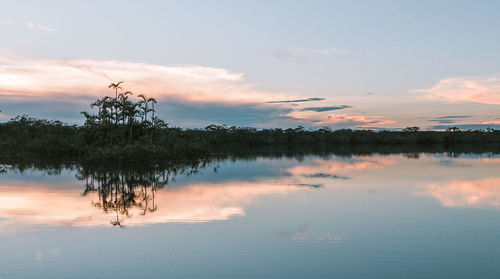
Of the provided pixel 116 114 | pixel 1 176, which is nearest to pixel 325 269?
pixel 1 176

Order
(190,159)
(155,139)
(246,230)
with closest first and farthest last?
(246,230) < (190,159) < (155,139)

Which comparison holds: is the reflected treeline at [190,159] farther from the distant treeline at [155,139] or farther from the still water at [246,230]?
the still water at [246,230]

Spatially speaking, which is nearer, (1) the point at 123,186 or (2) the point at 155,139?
(1) the point at 123,186

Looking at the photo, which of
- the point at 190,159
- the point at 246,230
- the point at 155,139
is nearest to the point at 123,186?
the point at 246,230

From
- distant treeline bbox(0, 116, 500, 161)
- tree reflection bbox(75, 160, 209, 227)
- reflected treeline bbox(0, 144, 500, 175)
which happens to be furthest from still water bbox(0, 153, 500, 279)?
distant treeline bbox(0, 116, 500, 161)

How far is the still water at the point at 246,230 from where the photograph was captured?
7.80 meters

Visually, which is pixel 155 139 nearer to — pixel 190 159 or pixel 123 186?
pixel 190 159

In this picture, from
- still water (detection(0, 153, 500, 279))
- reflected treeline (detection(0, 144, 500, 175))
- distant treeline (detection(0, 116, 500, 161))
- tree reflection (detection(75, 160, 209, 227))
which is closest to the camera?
still water (detection(0, 153, 500, 279))

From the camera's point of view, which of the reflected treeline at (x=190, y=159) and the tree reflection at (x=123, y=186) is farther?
the reflected treeline at (x=190, y=159)

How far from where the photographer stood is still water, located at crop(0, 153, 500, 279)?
25.6ft

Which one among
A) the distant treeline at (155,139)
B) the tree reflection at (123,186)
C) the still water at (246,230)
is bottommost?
the still water at (246,230)

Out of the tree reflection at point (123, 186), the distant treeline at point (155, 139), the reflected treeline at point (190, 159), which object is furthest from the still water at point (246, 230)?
the distant treeline at point (155, 139)

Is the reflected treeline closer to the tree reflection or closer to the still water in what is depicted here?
the tree reflection

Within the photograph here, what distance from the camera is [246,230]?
10625mm
